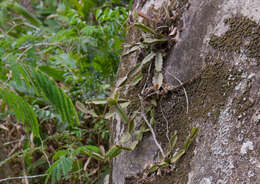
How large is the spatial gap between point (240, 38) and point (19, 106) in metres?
0.97

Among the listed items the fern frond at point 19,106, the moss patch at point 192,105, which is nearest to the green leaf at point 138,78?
the moss patch at point 192,105

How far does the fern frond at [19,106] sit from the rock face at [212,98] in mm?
515

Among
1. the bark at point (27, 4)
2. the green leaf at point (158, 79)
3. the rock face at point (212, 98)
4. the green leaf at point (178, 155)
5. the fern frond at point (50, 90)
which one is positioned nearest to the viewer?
the rock face at point (212, 98)

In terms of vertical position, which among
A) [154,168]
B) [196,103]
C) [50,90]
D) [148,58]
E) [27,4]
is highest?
[27,4]

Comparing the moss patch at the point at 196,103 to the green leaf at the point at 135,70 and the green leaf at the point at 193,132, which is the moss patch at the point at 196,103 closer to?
the green leaf at the point at 193,132

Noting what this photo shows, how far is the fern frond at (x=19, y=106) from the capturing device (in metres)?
1.15

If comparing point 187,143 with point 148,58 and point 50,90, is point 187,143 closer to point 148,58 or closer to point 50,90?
point 148,58

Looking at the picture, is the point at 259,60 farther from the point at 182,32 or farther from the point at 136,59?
the point at 136,59

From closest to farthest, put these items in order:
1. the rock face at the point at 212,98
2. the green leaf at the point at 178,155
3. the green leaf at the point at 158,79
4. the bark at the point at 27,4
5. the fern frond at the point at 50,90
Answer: the rock face at the point at 212,98 → the green leaf at the point at 178,155 → the green leaf at the point at 158,79 → the fern frond at the point at 50,90 → the bark at the point at 27,4

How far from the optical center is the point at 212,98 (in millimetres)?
817

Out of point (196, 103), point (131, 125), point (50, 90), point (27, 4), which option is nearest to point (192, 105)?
point (196, 103)

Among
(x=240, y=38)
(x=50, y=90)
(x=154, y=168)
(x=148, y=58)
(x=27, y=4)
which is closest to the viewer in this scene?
(x=240, y=38)

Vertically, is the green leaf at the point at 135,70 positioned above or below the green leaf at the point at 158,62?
below

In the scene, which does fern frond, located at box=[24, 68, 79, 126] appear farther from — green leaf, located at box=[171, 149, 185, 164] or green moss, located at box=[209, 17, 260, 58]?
green moss, located at box=[209, 17, 260, 58]
